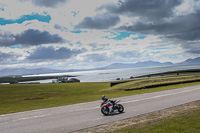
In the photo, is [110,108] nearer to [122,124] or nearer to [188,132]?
[122,124]

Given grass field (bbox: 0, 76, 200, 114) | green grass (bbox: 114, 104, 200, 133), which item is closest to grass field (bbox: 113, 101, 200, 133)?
green grass (bbox: 114, 104, 200, 133)

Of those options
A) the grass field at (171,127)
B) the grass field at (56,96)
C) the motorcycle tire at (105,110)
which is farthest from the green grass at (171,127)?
the grass field at (56,96)

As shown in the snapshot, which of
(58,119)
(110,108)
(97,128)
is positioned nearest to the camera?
(97,128)

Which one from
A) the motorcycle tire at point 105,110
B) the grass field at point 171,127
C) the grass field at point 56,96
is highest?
the motorcycle tire at point 105,110

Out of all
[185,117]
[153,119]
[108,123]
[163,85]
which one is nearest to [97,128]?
[108,123]

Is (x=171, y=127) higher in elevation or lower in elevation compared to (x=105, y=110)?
lower

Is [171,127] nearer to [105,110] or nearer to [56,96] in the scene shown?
[105,110]

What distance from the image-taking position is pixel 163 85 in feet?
109

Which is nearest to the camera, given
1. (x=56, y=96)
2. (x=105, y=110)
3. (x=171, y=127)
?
(x=171, y=127)

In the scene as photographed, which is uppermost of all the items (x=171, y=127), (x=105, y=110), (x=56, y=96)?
(x=105, y=110)

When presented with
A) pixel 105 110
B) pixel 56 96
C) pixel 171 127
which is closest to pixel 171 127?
pixel 171 127

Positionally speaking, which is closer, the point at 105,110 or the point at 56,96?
the point at 105,110

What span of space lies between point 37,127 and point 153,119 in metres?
6.30

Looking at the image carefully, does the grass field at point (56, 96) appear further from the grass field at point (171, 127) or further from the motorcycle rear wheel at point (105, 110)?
the grass field at point (171, 127)
